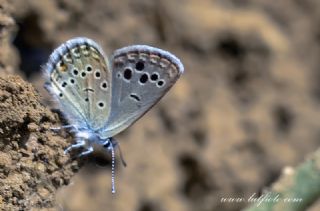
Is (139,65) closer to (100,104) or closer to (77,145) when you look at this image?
(100,104)

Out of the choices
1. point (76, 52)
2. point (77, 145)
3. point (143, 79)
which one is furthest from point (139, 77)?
point (77, 145)

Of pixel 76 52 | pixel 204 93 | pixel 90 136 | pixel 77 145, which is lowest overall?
pixel 77 145

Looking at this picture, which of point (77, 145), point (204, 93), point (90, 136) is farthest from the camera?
point (204, 93)

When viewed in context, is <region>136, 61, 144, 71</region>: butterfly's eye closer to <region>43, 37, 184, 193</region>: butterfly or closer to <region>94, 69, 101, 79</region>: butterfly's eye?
<region>43, 37, 184, 193</region>: butterfly

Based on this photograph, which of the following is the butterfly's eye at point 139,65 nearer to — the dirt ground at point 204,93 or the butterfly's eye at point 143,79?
the butterfly's eye at point 143,79

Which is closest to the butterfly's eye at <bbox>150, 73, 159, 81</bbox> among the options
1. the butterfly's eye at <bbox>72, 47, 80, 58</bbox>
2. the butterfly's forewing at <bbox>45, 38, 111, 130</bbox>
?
the butterfly's forewing at <bbox>45, 38, 111, 130</bbox>

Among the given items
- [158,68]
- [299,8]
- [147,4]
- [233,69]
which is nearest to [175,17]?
[147,4]

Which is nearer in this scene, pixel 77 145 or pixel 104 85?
pixel 77 145

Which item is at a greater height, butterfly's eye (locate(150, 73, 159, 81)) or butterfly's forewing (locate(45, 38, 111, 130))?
butterfly's forewing (locate(45, 38, 111, 130))
